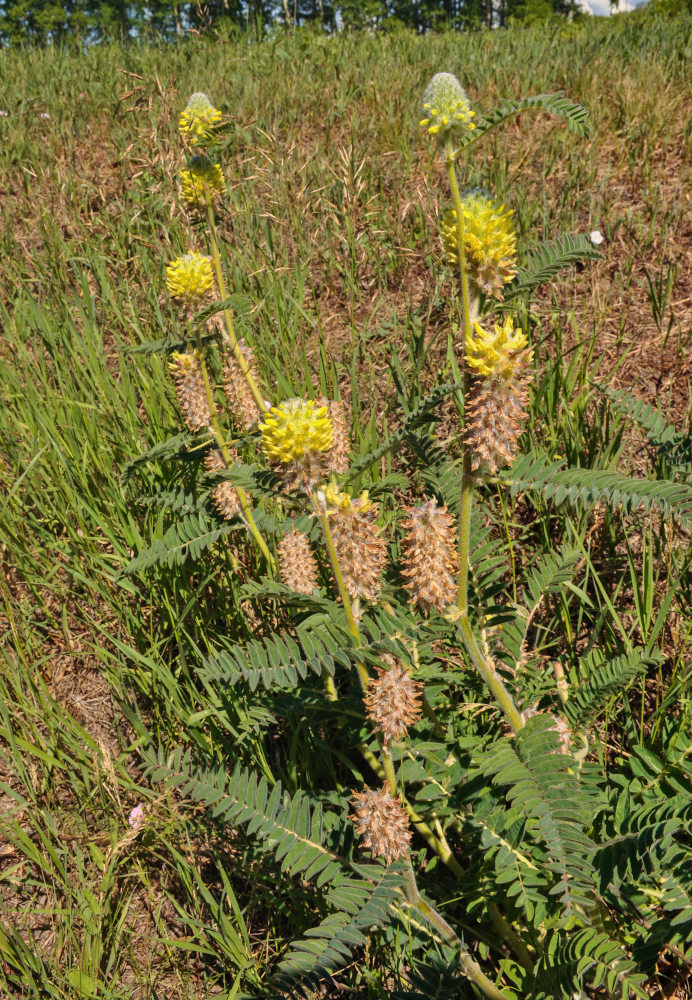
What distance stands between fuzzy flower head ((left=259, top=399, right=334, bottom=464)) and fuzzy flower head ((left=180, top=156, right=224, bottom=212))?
1.10 metres

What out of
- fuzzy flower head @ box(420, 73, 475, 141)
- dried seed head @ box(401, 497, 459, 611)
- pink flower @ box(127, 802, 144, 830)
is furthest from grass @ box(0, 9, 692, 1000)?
fuzzy flower head @ box(420, 73, 475, 141)

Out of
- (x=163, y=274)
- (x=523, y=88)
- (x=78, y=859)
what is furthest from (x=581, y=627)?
(x=523, y=88)

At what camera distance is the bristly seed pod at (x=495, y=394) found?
1.13m

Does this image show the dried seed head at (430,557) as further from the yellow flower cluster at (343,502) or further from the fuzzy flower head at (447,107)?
the fuzzy flower head at (447,107)

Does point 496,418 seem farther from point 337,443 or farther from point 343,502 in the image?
point 337,443

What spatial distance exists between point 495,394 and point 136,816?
61.6 inches

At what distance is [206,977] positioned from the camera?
1.78 metres

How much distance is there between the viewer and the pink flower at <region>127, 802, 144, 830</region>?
6.23 ft

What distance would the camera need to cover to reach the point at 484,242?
3.89 feet

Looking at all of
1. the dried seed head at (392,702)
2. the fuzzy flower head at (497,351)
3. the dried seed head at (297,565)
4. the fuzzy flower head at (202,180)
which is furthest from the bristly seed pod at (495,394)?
the fuzzy flower head at (202,180)

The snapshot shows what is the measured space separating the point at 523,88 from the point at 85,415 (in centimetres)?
373

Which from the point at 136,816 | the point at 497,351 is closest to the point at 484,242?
the point at 497,351

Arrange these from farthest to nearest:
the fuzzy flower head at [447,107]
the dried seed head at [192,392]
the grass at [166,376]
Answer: the dried seed head at [192,392], the grass at [166,376], the fuzzy flower head at [447,107]

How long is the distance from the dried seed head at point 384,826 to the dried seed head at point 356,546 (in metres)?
0.38
